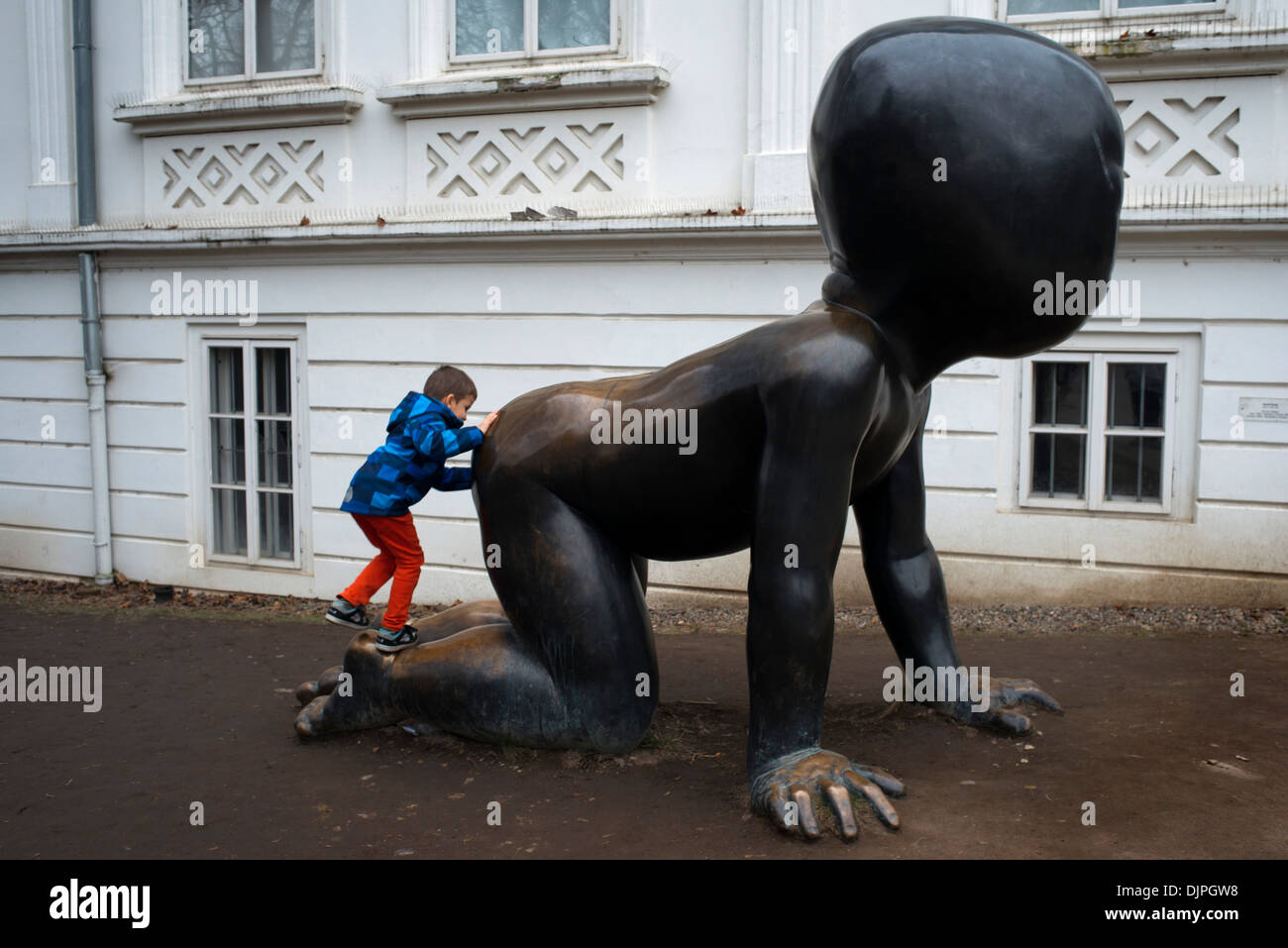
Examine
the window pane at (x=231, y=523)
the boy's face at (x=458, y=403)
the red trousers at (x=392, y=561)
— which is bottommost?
the window pane at (x=231, y=523)

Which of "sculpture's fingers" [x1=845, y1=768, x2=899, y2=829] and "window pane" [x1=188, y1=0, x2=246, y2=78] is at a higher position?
"window pane" [x1=188, y1=0, x2=246, y2=78]

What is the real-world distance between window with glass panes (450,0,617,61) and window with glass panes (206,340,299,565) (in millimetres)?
2632

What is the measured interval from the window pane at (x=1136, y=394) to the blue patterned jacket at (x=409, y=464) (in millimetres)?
4866

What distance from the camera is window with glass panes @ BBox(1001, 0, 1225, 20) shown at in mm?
7041

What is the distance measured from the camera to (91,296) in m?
9.09

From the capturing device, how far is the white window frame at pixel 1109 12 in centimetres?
699

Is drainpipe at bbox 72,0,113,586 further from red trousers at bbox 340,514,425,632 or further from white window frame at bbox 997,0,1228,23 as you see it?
white window frame at bbox 997,0,1228,23

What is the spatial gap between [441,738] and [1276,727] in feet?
9.65

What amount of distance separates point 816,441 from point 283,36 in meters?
7.36

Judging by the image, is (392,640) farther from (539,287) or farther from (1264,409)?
(1264,409)

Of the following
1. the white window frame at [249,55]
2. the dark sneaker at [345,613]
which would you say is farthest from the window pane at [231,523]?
the dark sneaker at [345,613]

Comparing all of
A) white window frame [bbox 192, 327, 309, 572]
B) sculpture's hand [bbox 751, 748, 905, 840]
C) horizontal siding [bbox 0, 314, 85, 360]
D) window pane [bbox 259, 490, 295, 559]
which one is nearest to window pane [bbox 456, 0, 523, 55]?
white window frame [bbox 192, 327, 309, 572]

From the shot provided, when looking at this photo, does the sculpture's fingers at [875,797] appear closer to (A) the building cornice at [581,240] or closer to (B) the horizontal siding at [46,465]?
(A) the building cornice at [581,240]

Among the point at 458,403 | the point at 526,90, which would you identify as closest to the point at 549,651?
the point at 458,403
